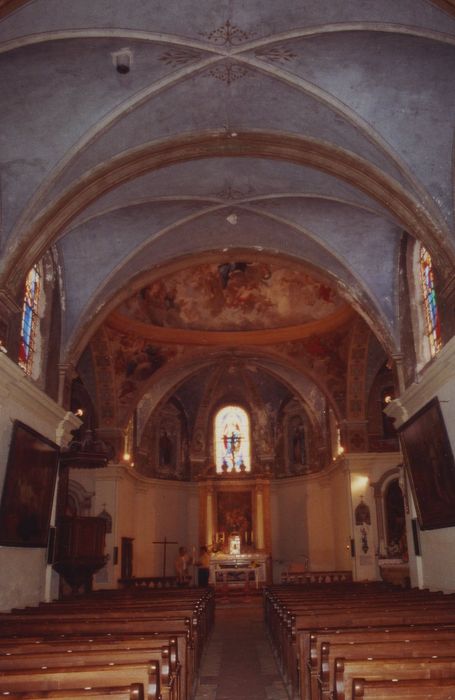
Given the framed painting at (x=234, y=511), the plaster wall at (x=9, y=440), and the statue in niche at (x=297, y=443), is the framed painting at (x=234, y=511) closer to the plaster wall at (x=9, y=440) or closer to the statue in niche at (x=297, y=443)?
the statue in niche at (x=297, y=443)

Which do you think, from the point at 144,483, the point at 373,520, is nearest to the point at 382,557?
the point at 373,520

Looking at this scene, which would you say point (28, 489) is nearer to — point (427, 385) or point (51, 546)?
point (51, 546)

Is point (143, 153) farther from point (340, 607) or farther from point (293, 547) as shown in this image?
point (293, 547)

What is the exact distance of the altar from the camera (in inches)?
945

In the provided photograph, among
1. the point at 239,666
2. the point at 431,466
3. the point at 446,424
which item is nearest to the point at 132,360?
the point at 431,466

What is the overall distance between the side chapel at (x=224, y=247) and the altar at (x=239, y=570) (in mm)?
82

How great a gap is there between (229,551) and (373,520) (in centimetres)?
736

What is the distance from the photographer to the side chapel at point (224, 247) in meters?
9.22

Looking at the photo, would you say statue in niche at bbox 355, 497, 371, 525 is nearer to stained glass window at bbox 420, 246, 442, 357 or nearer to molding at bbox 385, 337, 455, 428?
molding at bbox 385, 337, 455, 428

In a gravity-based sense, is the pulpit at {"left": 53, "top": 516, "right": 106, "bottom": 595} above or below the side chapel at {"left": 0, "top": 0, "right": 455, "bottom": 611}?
below

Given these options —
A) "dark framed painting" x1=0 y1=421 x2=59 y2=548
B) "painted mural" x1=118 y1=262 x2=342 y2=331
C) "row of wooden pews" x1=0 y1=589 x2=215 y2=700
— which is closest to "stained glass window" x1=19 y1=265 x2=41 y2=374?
"dark framed painting" x1=0 y1=421 x2=59 y2=548

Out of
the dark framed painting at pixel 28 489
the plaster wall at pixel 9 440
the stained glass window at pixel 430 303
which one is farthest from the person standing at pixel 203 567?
the stained glass window at pixel 430 303

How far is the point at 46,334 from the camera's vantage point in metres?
13.8

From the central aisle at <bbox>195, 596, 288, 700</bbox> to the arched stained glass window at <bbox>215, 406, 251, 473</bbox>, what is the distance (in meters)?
11.9
